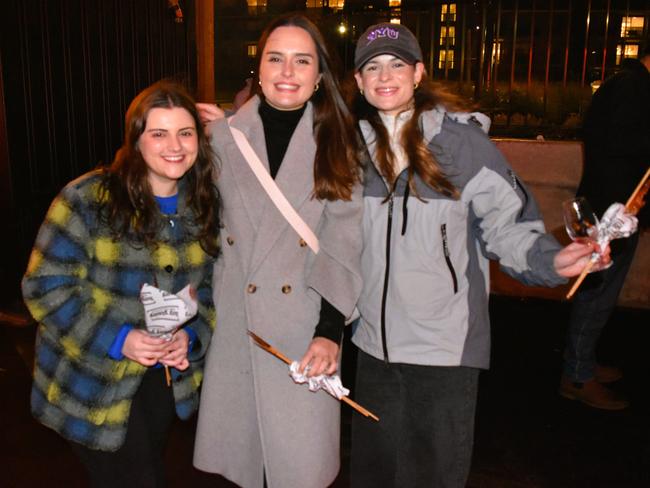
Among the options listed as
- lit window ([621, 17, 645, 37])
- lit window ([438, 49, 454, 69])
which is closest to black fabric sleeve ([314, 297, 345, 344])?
lit window ([621, 17, 645, 37])

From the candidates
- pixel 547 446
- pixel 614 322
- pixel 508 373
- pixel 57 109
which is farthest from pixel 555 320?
pixel 57 109

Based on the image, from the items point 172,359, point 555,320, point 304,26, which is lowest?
point 555,320

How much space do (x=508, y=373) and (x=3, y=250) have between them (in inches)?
187

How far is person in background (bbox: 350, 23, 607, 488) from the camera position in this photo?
2.75m

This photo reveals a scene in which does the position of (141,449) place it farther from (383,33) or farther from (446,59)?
(446,59)

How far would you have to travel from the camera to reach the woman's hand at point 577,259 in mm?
2423

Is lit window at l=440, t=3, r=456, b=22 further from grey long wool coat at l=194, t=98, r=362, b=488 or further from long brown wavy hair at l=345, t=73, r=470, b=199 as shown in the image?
grey long wool coat at l=194, t=98, r=362, b=488

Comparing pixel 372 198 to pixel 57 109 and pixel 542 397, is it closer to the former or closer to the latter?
pixel 542 397

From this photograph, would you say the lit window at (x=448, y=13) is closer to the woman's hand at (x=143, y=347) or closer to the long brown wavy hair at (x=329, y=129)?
the long brown wavy hair at (x=329, y=129)

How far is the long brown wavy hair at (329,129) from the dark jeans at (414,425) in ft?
2.70

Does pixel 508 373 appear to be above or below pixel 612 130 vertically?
below

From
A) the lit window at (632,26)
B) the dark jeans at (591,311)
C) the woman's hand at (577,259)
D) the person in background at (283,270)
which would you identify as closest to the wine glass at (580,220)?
the woman's hand at (577,259)

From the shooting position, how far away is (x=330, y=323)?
9.31 ft

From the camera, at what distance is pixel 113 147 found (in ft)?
23.7
